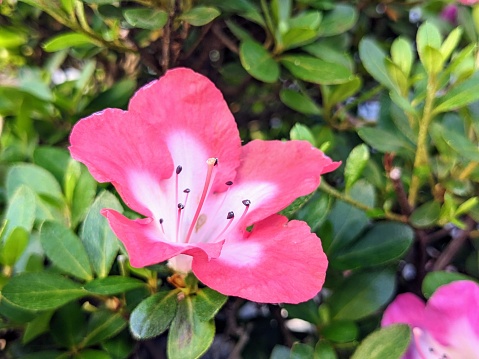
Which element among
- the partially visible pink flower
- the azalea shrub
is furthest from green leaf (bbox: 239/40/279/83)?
the partially visible pink flower

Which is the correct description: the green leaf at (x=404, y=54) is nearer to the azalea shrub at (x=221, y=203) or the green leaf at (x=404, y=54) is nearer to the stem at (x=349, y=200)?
the azalea shrub at (x=221, y=203)

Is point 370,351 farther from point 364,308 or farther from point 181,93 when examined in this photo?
point 181,93

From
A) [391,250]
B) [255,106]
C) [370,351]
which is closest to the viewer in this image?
[370,351]

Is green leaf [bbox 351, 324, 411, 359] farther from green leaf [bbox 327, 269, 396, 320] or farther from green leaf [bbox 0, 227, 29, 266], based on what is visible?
green leaf [bbox 0, 227, 29, 266]

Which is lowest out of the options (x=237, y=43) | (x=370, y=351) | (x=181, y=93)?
(x=370, y=351)

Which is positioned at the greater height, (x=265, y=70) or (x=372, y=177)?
(x=265, y=70)

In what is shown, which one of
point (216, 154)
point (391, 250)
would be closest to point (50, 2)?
point (216, 154)

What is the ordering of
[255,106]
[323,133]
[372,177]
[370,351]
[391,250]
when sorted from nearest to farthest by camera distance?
[370,351]
[391,250]
[372,177]
[323,133]
[255,106]
